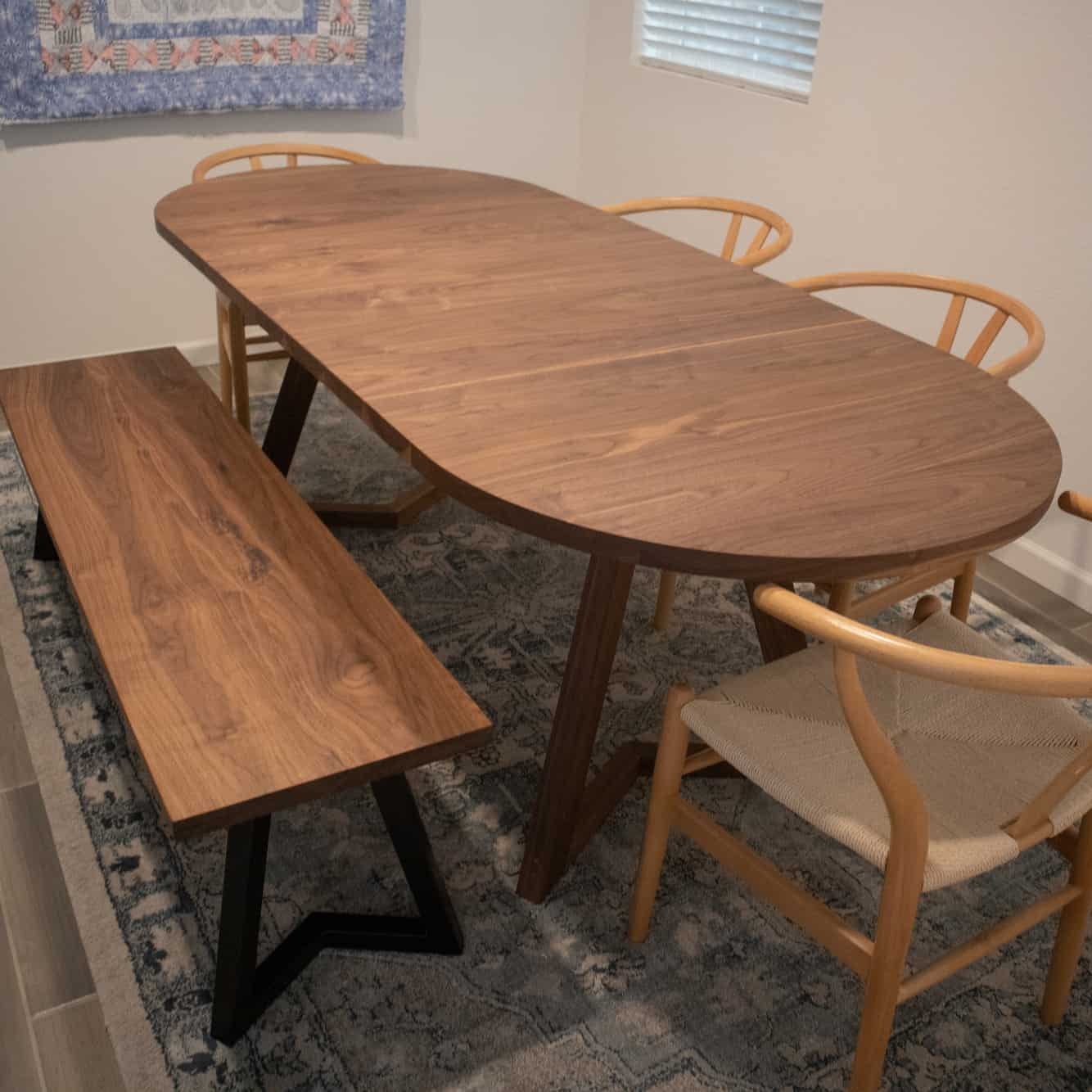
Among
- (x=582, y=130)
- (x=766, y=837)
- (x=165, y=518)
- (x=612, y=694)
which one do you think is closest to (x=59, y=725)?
(x=165, y=518)

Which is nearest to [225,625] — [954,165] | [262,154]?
[262,154]

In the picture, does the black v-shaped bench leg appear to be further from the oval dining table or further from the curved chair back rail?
the curved chair back rail

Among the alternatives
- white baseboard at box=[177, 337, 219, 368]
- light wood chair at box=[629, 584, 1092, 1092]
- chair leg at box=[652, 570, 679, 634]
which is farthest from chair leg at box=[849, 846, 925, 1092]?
white baseboard at box=[177, 337, 219, 368]

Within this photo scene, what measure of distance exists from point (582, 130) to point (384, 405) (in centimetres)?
283

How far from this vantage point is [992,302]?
210 centimetres

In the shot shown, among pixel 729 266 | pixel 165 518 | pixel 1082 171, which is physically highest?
pixel 1082 171

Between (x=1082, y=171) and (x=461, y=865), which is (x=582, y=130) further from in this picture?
(x=461, y=865)

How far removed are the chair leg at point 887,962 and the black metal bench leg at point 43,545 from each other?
1.91m

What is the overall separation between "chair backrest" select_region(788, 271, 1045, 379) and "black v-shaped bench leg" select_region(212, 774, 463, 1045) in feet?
3.79

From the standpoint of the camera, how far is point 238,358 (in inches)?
100

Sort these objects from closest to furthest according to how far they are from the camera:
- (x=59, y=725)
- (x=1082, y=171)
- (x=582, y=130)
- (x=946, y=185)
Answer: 1. (x=59, y=725)
2. (x=1082, y=171)
3. (x=946, y=185)
4. (x=582, y=130)

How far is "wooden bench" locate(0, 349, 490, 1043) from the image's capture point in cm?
125

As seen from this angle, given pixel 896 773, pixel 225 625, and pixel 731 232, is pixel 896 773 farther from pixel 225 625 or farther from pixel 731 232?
pixel 731 232

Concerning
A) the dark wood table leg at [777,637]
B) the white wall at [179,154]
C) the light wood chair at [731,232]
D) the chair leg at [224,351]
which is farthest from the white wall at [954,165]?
the chair leg at [224,351]
